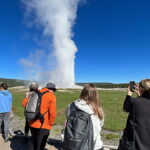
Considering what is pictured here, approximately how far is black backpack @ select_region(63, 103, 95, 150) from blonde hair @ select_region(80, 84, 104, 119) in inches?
9.7

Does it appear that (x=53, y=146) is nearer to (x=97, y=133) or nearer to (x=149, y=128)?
(x=97, y=133)

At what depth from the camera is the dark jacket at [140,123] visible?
2.79 m

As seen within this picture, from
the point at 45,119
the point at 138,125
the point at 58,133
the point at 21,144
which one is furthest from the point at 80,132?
the point at 58,133

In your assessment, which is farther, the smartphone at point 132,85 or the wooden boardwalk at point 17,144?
the wooden boardwalk at point 17,144

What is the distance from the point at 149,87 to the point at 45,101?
2.46 m

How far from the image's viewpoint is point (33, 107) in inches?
169

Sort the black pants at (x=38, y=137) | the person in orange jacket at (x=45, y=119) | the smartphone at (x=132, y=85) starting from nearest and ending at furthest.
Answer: the smartphone at (x=132, y=85)
the person in orange jacket at (x=45, y=119)
the black pants at (x=38, y=137)

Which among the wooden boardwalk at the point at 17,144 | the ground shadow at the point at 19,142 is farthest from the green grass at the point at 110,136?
the ground shadow at the point at 19,142

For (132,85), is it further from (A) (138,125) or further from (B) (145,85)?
(A) (138,125)

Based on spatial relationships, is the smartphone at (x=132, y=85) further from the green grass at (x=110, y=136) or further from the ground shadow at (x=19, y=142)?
the green grass at (x=110, y=136)

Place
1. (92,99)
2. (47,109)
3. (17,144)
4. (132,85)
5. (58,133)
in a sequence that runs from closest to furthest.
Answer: (92,99), (132,85), (47,109), (17,144), (58,133)

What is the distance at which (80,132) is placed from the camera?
2799 millimetres

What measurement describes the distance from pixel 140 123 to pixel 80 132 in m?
0.96

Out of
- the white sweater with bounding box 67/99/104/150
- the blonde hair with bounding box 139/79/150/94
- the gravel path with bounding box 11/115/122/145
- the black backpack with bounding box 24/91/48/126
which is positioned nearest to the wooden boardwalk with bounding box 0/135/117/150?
the gravel path with bounding box 11/115/122/145
